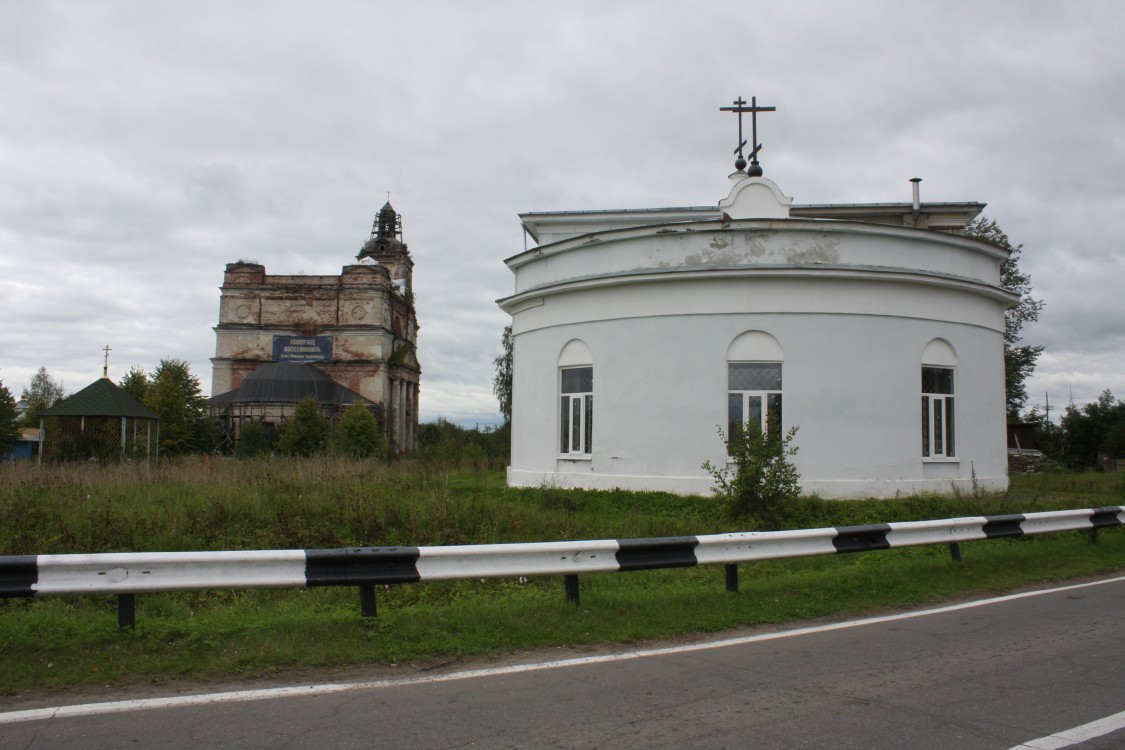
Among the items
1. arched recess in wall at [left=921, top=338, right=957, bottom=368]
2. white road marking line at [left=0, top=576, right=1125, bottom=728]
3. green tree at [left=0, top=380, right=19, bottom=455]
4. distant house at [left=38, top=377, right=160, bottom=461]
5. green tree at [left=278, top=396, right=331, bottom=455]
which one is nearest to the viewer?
white road marking line at [left=0, top=576, right=1125, bottom=728]

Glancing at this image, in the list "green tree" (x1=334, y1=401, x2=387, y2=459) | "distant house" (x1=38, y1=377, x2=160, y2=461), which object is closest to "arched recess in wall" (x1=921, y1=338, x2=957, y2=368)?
"distant house" (x1=38, y1=377, x2=160, y2=461)

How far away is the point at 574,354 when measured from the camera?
18.7m

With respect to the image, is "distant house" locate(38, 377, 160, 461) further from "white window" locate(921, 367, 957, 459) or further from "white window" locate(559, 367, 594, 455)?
"white window" locate(921, 367, 957, 459)

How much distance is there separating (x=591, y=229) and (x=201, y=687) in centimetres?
1954

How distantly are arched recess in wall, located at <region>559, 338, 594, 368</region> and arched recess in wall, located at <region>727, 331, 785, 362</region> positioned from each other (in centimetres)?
317

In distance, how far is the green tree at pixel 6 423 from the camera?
32.1 m

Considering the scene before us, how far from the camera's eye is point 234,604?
8.67m

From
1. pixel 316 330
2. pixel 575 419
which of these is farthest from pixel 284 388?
pixel 575 419

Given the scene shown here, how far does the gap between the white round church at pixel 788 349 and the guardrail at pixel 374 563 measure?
7.35 m

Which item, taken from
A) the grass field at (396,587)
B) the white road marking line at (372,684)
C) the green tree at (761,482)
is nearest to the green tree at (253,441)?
the grass field at (396,587)

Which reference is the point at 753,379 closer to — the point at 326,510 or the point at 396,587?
the point at 326,510

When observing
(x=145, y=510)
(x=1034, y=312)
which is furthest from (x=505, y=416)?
(x=145, y=510)

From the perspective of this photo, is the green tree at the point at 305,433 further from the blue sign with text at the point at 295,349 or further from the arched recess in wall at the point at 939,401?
the arched recess in wall at the point at 939,401

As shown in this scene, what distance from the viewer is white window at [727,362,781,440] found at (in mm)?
16578
